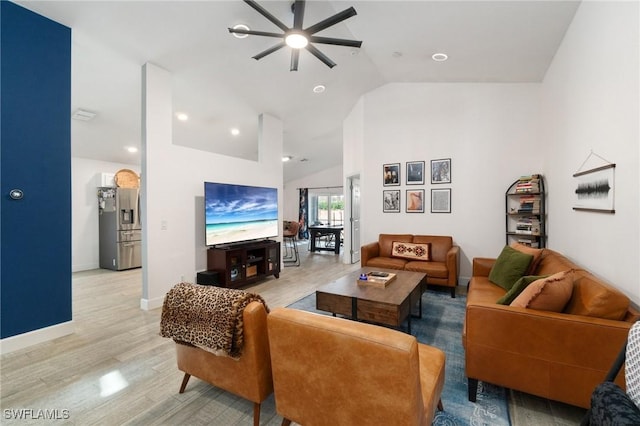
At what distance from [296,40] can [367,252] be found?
3071 millimetres

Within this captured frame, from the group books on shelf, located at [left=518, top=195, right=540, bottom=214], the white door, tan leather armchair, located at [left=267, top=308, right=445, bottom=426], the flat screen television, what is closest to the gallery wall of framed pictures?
books on shelf, located at [left=518, top=195, right=540, bottom=214]

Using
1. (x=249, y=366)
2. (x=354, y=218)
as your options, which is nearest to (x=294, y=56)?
(x=249, y=366)

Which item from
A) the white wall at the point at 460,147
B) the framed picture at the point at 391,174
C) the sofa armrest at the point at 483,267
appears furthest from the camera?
the framed picture at the point at 391,174

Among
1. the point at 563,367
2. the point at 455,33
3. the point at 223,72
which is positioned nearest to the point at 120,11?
the point at 223,72

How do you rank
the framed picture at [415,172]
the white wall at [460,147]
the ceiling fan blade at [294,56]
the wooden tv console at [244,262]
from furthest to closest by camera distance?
the framed picture at [415,172], the white wall at [460,147], the wooden tv console at [244,262], the ceiling fan blade at [294,56]

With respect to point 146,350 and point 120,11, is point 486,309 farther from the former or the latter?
point 120,11

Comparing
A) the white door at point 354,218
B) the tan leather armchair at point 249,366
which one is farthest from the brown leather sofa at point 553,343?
the white door at point 354,218

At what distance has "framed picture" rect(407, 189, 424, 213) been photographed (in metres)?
4.89

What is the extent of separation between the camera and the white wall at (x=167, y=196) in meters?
3.47

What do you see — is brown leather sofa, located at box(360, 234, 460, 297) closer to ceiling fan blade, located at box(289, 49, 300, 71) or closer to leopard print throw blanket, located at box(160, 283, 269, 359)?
ceiling fan blade, located at box(289, 49, 300, 71)

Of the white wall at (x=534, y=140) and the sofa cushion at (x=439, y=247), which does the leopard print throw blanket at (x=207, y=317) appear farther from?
the sofa cushion at (x=439, y=247)

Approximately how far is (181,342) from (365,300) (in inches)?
57.9

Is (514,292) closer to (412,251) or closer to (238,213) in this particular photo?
(412,251)

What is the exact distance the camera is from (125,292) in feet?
13.7
